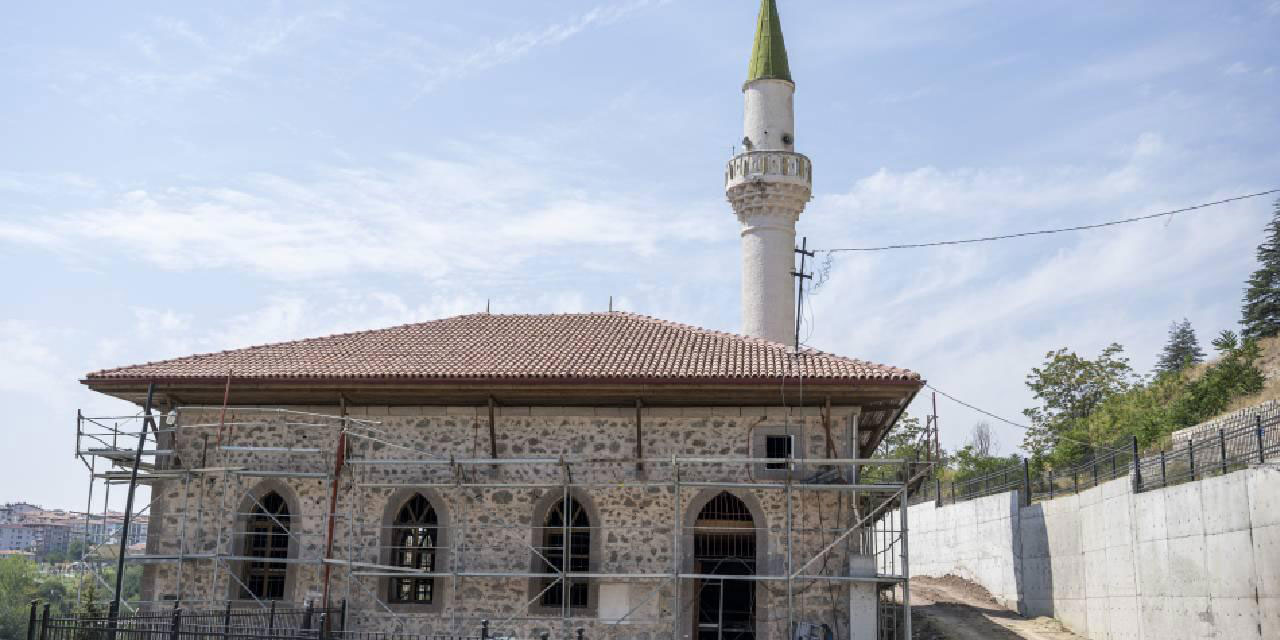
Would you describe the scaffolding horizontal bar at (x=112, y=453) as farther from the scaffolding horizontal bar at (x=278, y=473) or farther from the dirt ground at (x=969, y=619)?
the dirt ground at (x=969, y=619)

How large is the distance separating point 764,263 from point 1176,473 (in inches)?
532

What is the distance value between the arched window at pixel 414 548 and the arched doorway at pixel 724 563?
4.19 m

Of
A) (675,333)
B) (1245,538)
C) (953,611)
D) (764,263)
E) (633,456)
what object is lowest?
(953,611)

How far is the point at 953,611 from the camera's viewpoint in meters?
21.6

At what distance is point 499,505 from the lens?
56.9 ft

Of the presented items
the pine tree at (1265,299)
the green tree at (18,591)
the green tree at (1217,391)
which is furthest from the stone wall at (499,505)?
the green tree at (18,591)

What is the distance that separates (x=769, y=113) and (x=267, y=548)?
17.4 m

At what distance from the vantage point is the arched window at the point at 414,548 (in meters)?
17.6

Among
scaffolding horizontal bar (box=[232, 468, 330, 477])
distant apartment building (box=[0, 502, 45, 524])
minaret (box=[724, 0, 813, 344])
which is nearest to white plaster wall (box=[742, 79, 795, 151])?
minaret (box=[724, 0, 813, 344])

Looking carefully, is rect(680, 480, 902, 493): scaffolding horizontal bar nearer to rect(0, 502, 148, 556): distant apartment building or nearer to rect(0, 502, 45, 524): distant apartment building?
rect(0, 502, 148, 556): distant apartment building

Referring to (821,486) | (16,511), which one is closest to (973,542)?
(821,486)

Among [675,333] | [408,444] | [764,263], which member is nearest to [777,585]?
[675,333]

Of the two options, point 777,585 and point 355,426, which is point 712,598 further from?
point 355,426

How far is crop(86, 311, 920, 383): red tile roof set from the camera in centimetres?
1662
